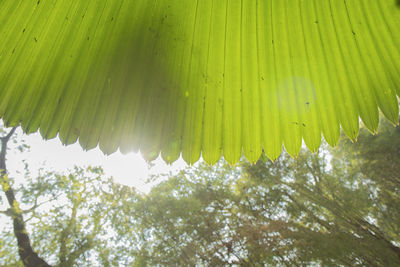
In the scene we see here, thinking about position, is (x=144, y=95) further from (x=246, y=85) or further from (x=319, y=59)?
(x=319, y=59)

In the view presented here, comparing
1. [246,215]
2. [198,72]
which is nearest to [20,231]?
[246,215]

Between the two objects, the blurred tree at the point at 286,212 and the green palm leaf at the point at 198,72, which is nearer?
the green palm leaf at the point at 198,72

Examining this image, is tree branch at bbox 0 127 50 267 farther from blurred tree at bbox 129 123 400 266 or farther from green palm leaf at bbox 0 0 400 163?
green palm leaf at bbox 0 0 400 163

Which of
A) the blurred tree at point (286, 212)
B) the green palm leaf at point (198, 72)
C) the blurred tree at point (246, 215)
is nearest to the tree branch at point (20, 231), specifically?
the blurred tree at point (246, 215)

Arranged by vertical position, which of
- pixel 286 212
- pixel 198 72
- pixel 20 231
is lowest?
pixel 20 231

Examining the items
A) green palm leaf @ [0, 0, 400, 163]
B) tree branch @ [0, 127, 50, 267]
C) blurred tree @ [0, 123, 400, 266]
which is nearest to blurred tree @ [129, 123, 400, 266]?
blurred tree @ [0, 123, 400, 266]

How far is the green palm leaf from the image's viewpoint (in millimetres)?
391

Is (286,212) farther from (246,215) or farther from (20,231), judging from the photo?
(20,231)

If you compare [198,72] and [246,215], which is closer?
[198,72]

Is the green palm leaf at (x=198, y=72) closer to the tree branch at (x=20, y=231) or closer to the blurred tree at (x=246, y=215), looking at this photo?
the blurred tree at (x=246, y=215)

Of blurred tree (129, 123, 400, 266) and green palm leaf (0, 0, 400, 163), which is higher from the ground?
blurred tree (129, 123, 400, 266)

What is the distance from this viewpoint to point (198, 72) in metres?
0.44

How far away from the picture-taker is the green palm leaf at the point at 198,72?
1.28 ft

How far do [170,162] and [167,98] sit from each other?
0.13m
